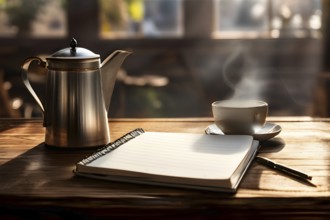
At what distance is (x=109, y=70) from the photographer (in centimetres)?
131

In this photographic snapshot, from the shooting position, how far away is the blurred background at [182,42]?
17.8 ft

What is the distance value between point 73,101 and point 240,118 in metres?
0.38

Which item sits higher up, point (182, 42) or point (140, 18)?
point (140, 18)

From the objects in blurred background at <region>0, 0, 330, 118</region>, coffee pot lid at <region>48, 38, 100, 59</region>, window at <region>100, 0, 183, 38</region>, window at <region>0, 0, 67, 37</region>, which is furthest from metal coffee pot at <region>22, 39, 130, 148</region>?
window at <region>0, 0, 67, 37</region>

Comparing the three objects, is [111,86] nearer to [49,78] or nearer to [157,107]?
[49,78]

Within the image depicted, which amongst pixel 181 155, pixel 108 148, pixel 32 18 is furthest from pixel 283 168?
pixel 32 18

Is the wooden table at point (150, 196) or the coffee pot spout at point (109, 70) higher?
the coffee pot spout at point (109, 70)

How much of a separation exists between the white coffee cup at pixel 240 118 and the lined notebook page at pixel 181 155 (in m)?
0.07

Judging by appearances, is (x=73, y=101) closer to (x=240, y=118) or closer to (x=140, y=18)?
(x=240, y=118)

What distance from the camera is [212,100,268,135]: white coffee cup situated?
4.04ft

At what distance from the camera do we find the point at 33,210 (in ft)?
2.97

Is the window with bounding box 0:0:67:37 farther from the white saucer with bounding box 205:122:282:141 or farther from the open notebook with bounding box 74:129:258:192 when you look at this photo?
the open notebook with bounding box 74:129:258:192

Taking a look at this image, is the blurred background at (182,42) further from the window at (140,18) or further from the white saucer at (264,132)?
the white saucer at (264,132)

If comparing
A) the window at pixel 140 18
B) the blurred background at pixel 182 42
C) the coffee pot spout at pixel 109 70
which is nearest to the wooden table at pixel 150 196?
the coffee pot spout at pixel 109 70
